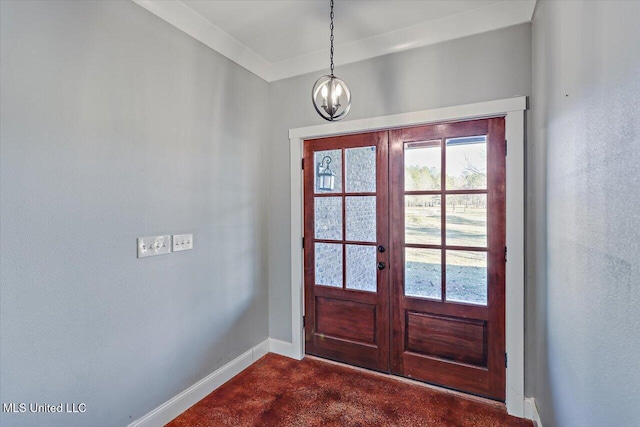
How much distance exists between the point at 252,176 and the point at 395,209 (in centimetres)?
128

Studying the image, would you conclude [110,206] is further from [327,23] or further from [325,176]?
[327,23]

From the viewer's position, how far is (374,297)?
8.11 feet

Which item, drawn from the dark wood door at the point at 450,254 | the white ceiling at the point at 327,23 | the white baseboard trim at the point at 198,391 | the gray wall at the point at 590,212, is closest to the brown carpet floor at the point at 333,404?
the white baseboard trim at the point at 198,391

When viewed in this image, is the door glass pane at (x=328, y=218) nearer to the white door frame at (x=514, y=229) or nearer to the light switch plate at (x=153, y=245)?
the white door frame at (x=514, y=229)

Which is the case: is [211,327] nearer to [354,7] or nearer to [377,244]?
[377,244]

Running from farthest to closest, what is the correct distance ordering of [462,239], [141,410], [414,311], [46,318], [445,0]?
[414,311], [462,239], [445,0], [141,410], [46,318]

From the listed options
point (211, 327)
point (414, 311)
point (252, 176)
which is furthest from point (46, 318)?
point (414, 311)

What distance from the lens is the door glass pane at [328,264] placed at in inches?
103

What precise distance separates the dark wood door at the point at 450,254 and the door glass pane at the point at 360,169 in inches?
6.6

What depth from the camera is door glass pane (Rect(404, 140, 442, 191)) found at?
7.35 ft

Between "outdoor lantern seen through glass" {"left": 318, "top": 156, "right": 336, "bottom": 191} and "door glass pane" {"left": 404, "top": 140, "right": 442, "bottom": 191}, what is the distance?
2.10ft

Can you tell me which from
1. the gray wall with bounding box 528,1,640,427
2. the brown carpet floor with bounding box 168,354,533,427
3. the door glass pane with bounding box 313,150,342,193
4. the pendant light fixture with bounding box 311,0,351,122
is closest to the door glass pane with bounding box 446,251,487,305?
the gray wall with bounding box 528,1,640,427

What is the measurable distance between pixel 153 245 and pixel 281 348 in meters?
1.59

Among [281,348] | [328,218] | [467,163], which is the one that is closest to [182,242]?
[328,218]
